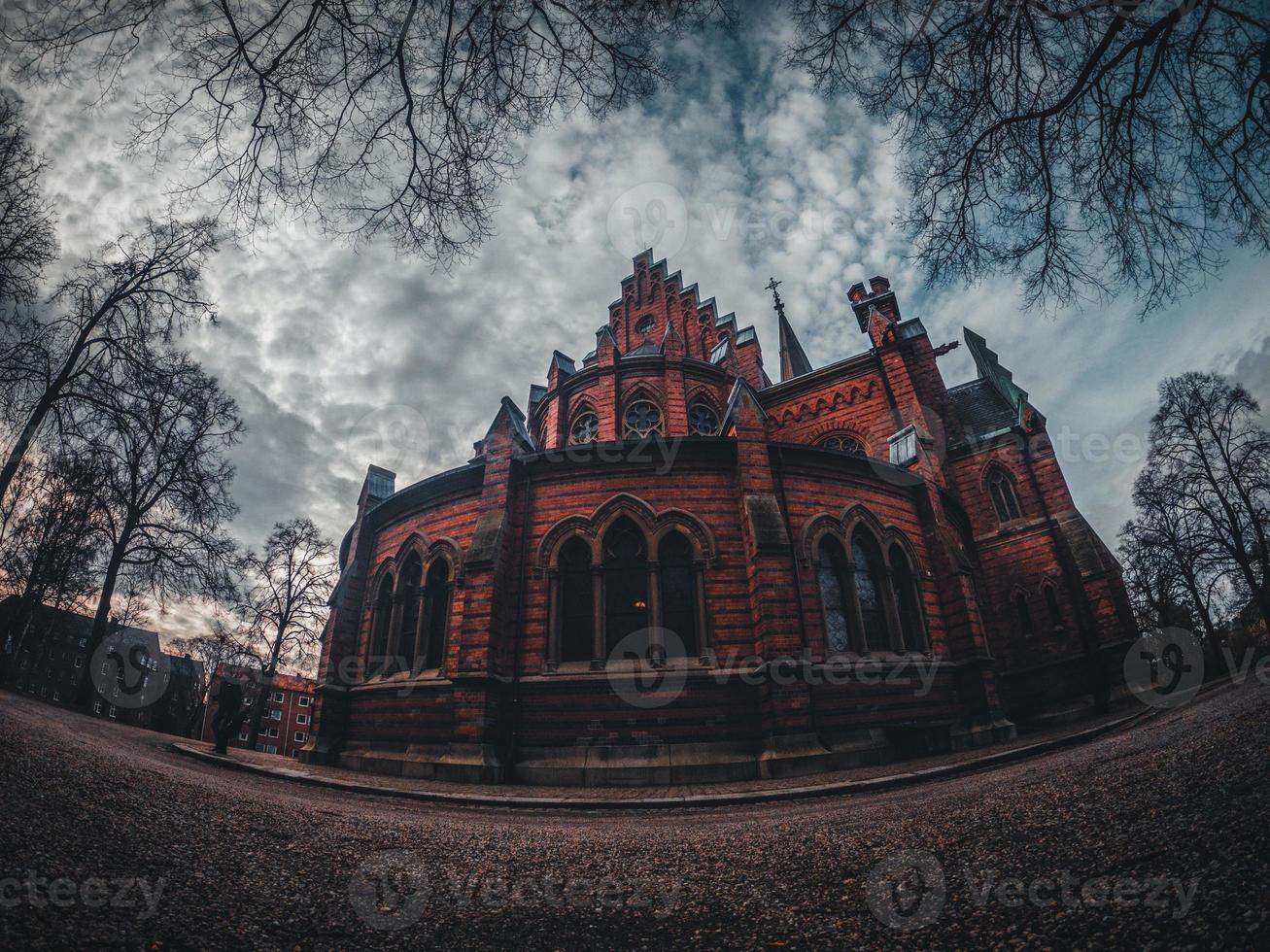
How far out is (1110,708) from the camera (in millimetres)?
13078

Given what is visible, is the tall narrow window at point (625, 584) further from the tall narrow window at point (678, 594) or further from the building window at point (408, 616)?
the building window at point (408, 616)

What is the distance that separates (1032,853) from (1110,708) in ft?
48.4

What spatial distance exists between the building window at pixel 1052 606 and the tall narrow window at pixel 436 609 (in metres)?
17.0

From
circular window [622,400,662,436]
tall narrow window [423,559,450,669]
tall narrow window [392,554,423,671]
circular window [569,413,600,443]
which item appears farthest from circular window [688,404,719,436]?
tall narrow window [392,554,423,671]

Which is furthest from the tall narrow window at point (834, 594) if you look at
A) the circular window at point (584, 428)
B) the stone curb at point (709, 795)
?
the circular window at point (584, 428)

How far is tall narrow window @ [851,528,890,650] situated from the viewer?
1195 cm

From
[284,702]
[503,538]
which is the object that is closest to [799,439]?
[503,538]

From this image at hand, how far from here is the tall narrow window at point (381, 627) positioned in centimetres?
1268

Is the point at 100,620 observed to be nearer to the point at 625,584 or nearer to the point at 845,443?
the point at 625,584

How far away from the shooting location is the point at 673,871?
3410 mm

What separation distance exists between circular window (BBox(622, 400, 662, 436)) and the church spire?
1442 centimetres

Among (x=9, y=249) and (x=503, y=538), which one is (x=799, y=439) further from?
(x=9, y=249)

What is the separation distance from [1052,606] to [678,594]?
12.5 m

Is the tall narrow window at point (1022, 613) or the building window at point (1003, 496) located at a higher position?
the building window at point (1003, 496)
